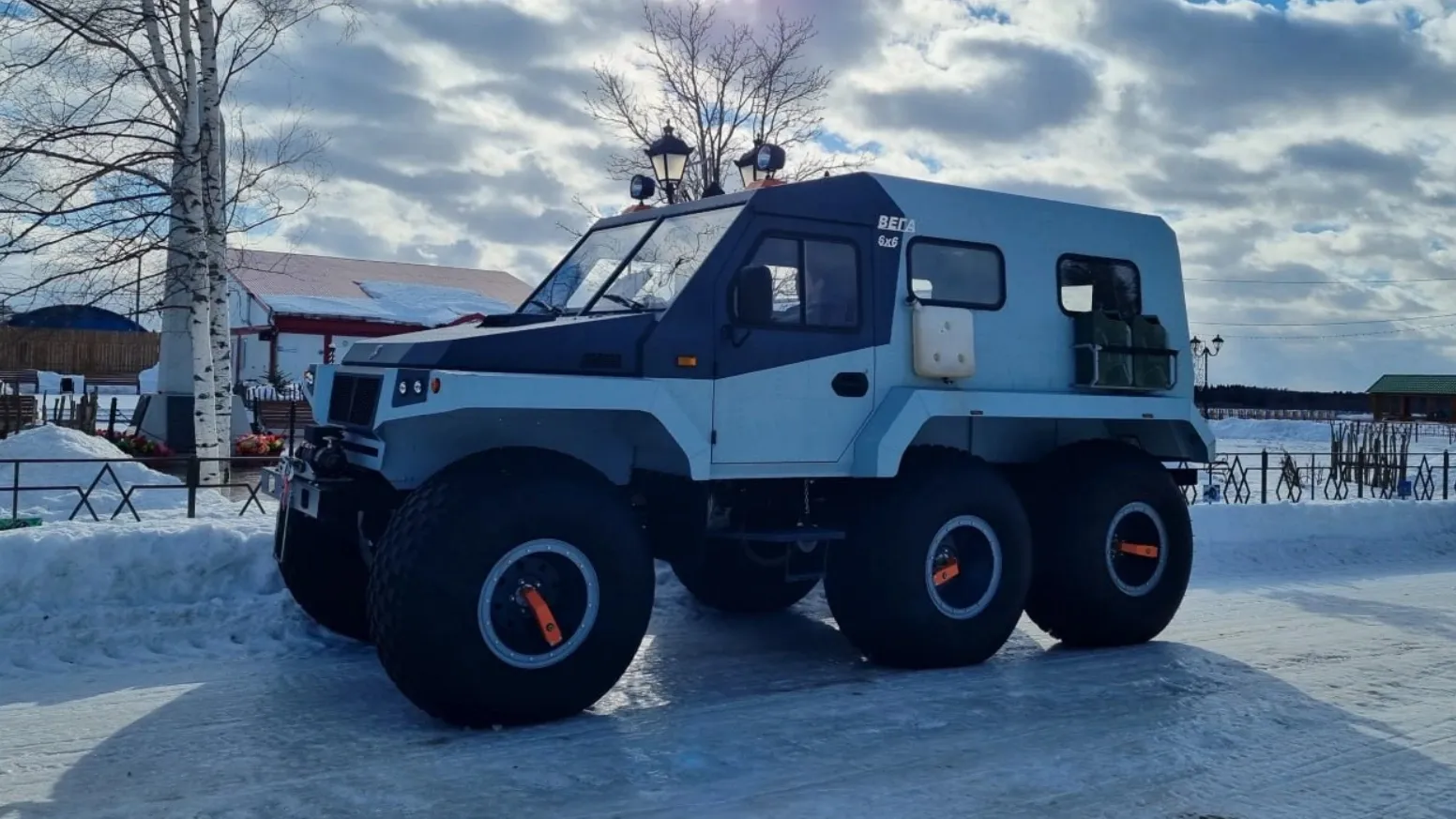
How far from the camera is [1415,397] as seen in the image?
6962 centimetres

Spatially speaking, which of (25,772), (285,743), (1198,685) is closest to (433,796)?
(285,743)

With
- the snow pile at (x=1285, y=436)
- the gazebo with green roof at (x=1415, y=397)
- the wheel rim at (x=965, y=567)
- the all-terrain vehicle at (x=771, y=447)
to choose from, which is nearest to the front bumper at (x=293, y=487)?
the all-terrain vehicle at (x=771, y=447)

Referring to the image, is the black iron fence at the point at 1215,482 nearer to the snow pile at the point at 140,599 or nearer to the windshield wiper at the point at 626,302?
the snow pile at the point at 140,599

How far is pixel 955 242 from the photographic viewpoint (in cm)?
795

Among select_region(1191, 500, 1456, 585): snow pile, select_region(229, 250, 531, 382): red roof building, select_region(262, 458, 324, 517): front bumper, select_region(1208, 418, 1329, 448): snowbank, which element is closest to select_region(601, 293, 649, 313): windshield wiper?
select_region(262, 458, 324, 517): front bumper

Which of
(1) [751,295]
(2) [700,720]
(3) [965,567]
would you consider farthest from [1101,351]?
(2) [700,720]

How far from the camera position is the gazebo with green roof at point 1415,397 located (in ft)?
221

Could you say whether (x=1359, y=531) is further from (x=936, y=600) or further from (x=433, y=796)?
(x=433, y=796)

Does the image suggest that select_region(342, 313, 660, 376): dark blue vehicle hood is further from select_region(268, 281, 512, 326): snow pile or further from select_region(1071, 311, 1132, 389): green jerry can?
select_region(268, 281, 512, 326): snow pile

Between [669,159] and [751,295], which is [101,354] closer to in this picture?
[669,159]

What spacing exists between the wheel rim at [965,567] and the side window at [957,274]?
1.44 m

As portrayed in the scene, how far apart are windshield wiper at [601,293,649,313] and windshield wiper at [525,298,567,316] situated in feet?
1.24

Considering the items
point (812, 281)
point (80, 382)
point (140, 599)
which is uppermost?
point (812, 281)

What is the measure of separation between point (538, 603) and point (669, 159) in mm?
6523
